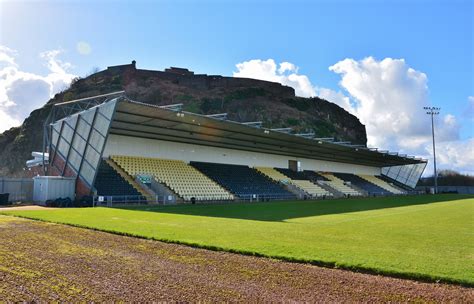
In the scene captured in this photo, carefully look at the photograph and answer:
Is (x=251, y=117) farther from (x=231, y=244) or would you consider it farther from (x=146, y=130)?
(x=231, y=244)

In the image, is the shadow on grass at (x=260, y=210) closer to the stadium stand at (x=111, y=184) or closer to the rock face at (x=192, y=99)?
the stadium stand at (x=111, y=184)

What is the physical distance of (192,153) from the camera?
41281mm

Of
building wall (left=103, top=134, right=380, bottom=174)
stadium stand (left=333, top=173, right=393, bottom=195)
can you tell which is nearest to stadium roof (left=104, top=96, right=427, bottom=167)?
building wall (left=103, top=134, right=380, bottom=174)

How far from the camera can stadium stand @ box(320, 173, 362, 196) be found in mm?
53438

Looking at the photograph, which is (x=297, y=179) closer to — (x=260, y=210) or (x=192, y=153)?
(x=192, y=153)

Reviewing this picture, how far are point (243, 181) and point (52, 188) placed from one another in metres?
19.6

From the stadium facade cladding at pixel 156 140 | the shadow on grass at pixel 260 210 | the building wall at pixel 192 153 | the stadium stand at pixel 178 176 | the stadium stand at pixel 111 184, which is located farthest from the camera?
the building wall at pixel 192 153

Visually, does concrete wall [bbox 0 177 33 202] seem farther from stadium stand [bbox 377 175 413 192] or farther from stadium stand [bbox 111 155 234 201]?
stadium stand [bbox 377 175 413 192]

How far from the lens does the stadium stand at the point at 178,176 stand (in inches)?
1293

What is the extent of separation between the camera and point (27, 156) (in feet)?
243

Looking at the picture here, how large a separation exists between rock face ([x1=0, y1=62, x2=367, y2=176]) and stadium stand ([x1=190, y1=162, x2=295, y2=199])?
44.7m

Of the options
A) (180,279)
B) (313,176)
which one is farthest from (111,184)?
(313,176)

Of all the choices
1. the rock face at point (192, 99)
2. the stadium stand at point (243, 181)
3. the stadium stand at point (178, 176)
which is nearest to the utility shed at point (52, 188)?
the stadium stand at point (178, 176)

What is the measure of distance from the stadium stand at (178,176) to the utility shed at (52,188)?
4.52 meters
